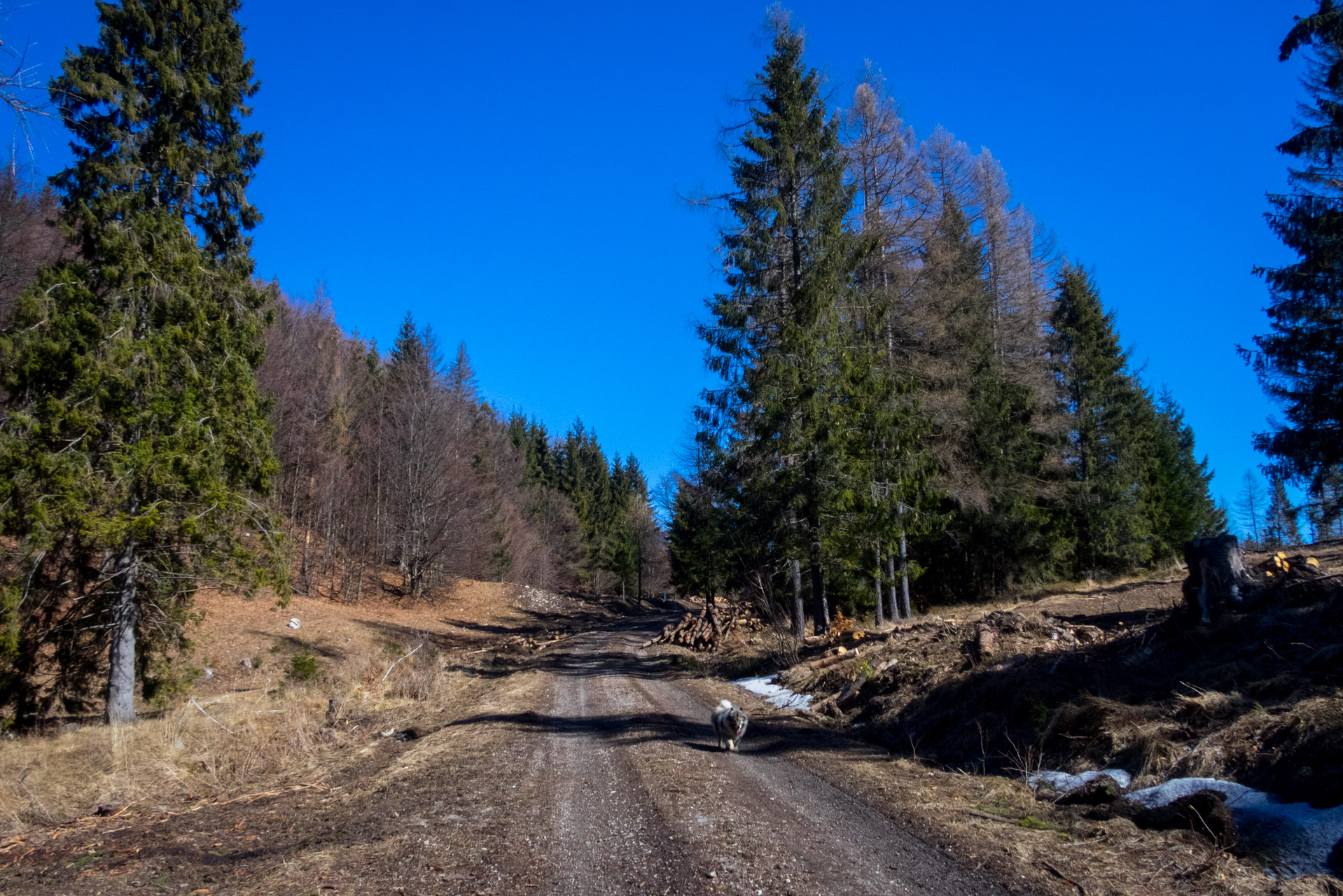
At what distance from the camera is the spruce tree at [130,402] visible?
34.6 ft

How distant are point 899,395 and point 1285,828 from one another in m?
13.6

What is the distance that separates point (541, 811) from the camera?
6.20 meters

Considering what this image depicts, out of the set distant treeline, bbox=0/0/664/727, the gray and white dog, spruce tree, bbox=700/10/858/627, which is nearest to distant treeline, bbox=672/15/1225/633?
spruce tree, bbox=700/10/858/627

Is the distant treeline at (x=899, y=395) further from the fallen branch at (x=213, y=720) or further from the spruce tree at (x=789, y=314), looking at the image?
the fallen branch at (x=213, y=720)

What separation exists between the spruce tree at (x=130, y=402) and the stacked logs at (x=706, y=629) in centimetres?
1479

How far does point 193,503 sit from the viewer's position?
11.6 meters

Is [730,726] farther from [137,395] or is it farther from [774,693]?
[137,395]

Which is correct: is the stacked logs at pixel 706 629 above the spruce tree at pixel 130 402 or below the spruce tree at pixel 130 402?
below

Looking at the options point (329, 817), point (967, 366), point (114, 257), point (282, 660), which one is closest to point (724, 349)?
point (967, 366)

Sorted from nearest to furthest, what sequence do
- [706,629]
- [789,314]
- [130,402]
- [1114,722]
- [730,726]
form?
[1114,722] < [730,726] < [130,402] < [789,314] < [706,629]

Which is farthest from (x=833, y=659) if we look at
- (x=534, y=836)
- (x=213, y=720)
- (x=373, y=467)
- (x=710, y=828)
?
(x=373, y=467)

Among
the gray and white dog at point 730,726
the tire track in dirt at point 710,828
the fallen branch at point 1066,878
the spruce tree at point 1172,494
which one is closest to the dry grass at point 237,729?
the tire track in dirt at point 710,828

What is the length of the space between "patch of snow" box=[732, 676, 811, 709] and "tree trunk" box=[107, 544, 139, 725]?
1079 cm

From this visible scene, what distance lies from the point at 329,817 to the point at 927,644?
9062mm
